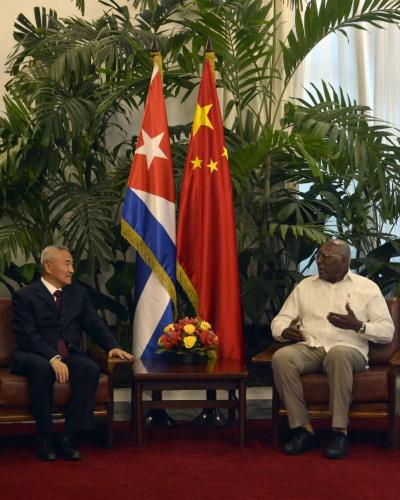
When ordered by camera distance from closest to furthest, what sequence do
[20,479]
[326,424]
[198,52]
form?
[20,479] → [326,424] → [198,52]

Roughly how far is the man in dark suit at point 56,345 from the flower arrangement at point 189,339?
0.33 metres

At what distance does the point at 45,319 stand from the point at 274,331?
1.39 metres

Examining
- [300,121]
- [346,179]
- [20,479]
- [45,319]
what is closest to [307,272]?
[346,179]

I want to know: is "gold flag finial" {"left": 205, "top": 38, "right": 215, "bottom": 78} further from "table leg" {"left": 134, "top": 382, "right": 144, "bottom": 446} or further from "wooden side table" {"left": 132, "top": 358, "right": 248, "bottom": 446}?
"table leg" {"left": 134, "top": 382, "right": 144, "bottom": 446}

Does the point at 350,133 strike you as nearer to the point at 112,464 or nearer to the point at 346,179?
the point at 346,179

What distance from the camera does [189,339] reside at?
652cm

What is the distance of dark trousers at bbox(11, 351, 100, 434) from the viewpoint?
5957 mm

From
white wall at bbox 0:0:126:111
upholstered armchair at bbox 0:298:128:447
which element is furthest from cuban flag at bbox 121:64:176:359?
white wall at bbox 0:0:126:111

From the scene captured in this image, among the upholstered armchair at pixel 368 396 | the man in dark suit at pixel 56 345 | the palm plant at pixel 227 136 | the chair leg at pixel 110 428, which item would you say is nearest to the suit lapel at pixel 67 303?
the man in dark suit at pixel 56 345

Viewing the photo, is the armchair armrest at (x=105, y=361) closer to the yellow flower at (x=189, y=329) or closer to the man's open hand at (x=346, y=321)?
the yellow flower at (x=189, y=329)

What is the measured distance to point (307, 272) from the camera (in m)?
8.70

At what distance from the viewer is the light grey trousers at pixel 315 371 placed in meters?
6.06

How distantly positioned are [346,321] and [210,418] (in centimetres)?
124

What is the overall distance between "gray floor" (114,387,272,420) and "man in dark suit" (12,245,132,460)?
1.00 m
